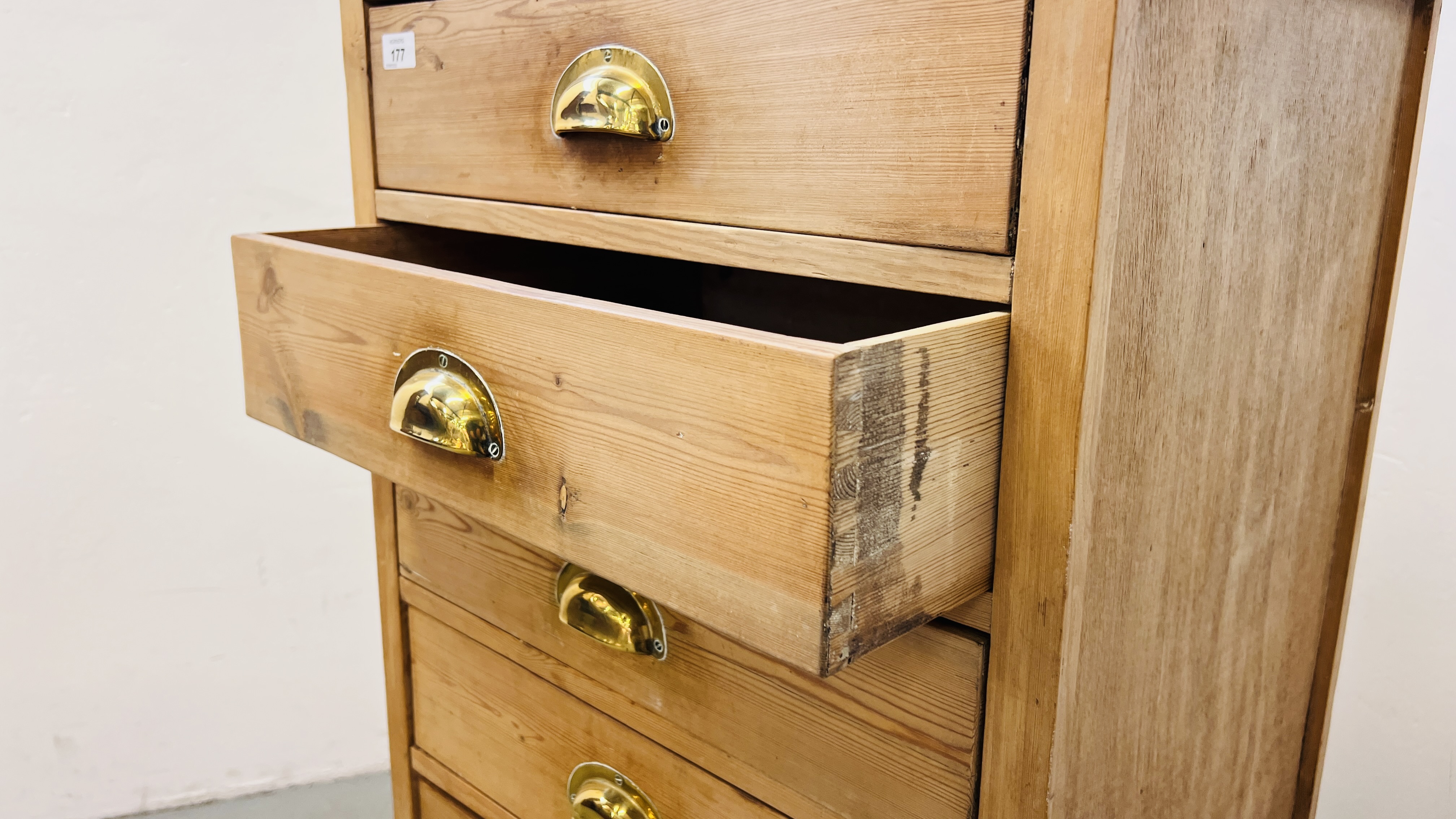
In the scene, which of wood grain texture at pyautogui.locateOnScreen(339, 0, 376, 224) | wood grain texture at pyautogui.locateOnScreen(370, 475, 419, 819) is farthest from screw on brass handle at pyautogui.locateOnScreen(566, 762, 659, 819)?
wood grain texture at pyautogui.locateOnScreen(339, 0, 376, 224)

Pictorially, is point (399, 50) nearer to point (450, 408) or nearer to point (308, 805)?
point (450, 408)

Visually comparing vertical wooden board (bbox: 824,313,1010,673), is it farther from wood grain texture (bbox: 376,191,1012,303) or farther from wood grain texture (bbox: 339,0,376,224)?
wood grain texture (bbox: 339,0,376,224)

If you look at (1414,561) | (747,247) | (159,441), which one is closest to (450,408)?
(747,247)

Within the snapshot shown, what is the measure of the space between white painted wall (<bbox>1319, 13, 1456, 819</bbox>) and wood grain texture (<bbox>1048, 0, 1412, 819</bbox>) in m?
0.28

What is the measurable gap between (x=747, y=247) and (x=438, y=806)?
0.62 metres

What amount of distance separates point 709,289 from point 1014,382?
554mm

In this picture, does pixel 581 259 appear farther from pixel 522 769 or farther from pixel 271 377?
pixel 522 769

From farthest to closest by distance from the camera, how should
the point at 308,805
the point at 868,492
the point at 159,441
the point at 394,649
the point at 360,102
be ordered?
the point at 308,805 < the point at 159,441 < the point at 394,649 < the point at 360,102 < the point at 868,492

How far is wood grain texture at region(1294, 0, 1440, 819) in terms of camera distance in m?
0.64

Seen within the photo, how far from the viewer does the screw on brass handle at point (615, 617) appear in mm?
643

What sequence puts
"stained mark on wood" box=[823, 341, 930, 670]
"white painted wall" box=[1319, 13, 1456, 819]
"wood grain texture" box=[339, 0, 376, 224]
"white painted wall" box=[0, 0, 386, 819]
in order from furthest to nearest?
"white painted wall" box=[0, 0, 386, 819] < "white painted wall" box=[1319, 13, 1456, 819] < "wood grain texture" box=[339, 0, 376, 224] < "stained mark on wood" box=[823, 341, 930, 670]

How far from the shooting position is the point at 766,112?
0.52 m

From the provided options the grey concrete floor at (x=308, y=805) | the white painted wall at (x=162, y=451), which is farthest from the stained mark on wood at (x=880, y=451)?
the grey concrete floor at (x=308, y=805)

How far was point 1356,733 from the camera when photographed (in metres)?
1.01
